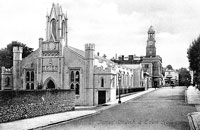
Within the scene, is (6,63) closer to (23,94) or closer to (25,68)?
(25,68)

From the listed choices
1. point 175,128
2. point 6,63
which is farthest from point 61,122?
point 6,63

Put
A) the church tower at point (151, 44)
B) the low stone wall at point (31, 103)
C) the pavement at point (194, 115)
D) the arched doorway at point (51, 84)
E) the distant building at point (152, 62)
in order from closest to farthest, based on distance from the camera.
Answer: the pavement at point (194, 115) < the low stone wall at point (31, 103) < the arched doorway at point (51, 84) < the distant building at point (152, 62) < the church tower at point (151, 44)

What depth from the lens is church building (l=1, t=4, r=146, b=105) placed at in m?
40.7

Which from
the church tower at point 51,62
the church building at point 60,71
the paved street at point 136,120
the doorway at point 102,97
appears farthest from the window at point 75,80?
the paved street at point 136,120

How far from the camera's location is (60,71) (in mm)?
42281

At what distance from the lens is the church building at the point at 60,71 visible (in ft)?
133

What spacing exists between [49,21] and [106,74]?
13276 mm

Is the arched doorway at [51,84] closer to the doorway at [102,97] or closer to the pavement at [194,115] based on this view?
the doorway at [102,97]

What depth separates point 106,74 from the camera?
132ft

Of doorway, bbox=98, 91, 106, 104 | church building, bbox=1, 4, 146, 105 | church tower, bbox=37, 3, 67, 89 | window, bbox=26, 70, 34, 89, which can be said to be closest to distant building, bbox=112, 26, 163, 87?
church building, bbox=1, 4, 146, 105

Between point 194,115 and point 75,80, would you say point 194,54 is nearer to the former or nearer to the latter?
point 75,80

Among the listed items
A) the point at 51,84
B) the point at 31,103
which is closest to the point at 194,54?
Answer: the point at 51,84

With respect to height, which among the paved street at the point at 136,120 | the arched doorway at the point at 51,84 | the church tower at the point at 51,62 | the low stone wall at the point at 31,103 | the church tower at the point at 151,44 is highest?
the church tower at the point at 151,44

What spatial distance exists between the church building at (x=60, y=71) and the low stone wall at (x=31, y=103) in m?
11.8
